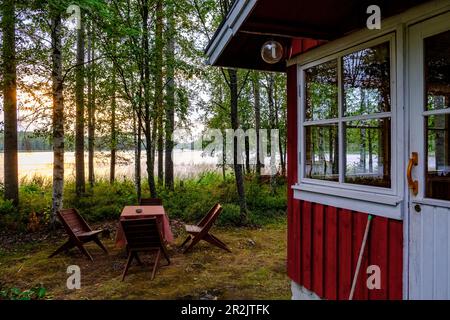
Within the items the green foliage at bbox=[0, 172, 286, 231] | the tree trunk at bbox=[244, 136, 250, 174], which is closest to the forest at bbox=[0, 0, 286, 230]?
the green foliage at bbox=[0, 172, 286, 231]

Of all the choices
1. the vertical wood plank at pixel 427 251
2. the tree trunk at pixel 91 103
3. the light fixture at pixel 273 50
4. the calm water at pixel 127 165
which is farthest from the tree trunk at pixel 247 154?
the vertical wood plank at pixel 427 251

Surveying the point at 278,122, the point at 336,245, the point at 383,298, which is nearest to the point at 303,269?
the point at 336,245

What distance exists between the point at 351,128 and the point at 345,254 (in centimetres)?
108

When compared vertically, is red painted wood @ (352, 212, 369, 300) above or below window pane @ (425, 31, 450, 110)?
below

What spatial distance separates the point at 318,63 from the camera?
3.08m

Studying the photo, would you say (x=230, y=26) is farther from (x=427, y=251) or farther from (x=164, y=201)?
(x=164, y=201)

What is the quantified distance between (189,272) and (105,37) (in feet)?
17.4

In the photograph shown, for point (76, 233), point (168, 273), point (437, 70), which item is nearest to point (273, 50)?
point (437, 70)

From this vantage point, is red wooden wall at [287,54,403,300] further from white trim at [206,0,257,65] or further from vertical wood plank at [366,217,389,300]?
white trim at [206,0,257,65]

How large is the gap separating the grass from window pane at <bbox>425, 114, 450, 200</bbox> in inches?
95.2

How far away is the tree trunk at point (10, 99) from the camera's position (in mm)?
6051

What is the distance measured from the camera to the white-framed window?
239 centimetres

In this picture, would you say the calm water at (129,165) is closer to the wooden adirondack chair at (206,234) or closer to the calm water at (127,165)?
the calm water at (127,165)

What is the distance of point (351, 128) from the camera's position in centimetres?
274
